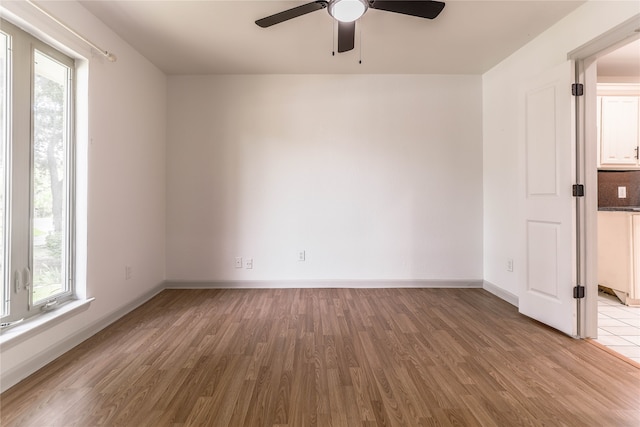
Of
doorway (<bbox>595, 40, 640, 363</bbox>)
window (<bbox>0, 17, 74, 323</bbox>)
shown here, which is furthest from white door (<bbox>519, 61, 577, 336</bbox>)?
window (<bbox>0, 17, 74, 323</bbox>)

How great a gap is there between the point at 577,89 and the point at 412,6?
4.89 feet

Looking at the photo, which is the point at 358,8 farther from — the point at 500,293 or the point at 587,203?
the point at 500,293

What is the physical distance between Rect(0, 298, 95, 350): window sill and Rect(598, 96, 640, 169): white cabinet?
5.44 m

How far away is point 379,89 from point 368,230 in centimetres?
174

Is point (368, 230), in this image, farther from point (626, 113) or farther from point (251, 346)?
point (626, 113)

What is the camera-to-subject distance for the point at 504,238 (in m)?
3.22

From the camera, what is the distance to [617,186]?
367cm

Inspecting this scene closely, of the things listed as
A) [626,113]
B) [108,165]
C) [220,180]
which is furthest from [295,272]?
[626,113]

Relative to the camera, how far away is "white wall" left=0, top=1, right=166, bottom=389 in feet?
6.38

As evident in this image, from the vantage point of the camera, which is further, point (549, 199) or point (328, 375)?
point (549, 199)

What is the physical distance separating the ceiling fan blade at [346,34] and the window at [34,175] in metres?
2.07

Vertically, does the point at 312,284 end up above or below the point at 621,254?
below

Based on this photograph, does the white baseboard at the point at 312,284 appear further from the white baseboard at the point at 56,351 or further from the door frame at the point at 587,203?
the door frame at the point at 587,203

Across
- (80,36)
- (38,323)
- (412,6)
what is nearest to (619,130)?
(412,6)
